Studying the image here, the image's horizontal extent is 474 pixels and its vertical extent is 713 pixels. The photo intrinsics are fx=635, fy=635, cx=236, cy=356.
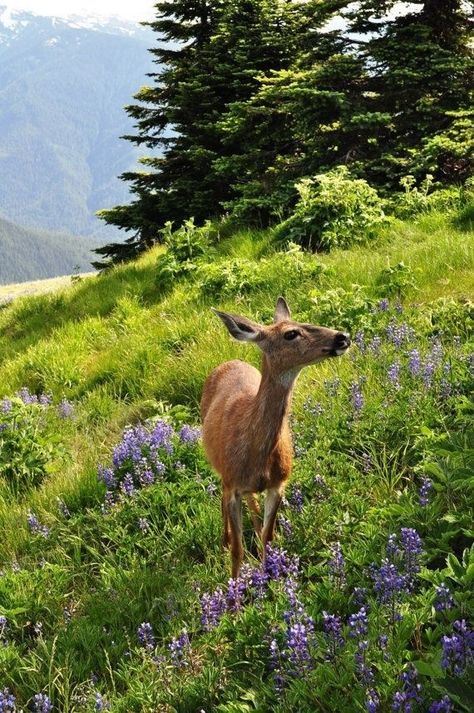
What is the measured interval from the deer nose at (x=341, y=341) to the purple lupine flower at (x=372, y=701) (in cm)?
185

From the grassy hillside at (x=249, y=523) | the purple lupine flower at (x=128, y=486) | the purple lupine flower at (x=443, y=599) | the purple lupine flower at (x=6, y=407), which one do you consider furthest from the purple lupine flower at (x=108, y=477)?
the purple lupine flower at (x=443, y=599)

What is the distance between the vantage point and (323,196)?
10359 millimetres

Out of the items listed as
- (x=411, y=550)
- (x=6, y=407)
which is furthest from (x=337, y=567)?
(x=6, y=407)

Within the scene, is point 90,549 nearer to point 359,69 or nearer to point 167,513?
point 167,513

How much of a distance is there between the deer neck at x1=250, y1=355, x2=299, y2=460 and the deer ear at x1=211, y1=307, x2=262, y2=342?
0.70ft

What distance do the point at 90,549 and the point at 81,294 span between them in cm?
956

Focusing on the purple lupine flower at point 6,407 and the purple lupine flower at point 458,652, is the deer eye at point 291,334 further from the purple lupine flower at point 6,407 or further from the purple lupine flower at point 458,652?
the purple lupine flower at point 6,407

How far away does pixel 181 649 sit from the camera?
10.3 feet

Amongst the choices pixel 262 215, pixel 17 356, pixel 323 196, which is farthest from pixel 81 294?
pixel 323 196

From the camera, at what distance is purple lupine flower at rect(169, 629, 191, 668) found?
120 inches

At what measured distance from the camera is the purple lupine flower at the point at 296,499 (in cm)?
424

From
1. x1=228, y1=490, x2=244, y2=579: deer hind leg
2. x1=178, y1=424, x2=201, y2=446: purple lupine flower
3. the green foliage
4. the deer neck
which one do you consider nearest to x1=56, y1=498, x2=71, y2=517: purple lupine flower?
the green foliage

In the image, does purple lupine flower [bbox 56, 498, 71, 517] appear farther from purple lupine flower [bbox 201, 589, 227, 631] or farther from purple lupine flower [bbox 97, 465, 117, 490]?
purple lupine flower [bbox 201, 589, 227, 631]

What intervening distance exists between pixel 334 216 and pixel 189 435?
6.23m
